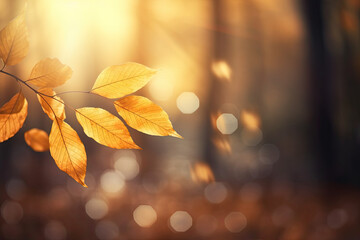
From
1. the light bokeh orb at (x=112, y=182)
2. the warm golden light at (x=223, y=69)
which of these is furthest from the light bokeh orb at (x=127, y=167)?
the warm golden light at (x=223, y=69)

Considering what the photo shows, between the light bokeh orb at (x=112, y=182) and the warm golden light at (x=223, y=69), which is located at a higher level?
the warm golden light at (x=223, y=69)

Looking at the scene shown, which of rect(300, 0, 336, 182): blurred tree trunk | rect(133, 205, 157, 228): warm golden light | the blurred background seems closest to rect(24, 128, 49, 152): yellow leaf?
the blurred background

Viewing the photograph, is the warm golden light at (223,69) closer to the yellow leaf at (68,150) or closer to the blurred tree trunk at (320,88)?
the yellow leaf at (68,150)

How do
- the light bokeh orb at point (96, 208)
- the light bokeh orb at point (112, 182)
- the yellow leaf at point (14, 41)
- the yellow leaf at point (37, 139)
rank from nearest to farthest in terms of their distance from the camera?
the yellow leaf at point (14, 41), the yellow leaf at point (37, 139), the light bokeh orb at point (96, 208), the light bokeh orb at point (112, 182)

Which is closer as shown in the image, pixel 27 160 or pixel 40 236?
pixel 40 236

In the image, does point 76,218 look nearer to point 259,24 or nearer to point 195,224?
point 195,224

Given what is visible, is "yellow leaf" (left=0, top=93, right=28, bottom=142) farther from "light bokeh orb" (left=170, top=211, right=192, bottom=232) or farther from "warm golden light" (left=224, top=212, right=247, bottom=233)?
"warm golden light" (left=224, top=212, right=247, bottom=233)

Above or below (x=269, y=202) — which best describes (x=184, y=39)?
above

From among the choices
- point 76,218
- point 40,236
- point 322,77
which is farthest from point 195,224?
point 322,77
